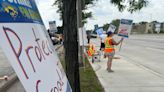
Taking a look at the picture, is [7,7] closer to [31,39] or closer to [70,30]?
[31,39]

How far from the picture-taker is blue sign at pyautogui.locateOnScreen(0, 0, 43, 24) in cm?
188

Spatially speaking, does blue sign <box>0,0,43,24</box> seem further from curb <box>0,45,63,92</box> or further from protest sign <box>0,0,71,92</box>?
curb <box>0,45,63,92</box>

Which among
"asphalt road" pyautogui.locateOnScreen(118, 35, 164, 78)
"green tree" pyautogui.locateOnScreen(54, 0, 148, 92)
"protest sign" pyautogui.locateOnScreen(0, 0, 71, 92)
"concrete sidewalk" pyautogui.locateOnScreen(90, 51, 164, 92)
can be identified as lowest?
"asphalt road" pyautogui.locateOnScreen(118, 35, 164, 78)

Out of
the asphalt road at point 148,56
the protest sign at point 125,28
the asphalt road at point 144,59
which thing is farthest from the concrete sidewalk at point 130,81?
the protest sign at point 125,28

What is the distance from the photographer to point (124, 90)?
379 inches

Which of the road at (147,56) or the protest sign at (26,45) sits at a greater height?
the protest sign at (26,45)

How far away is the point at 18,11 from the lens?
6.98 feet

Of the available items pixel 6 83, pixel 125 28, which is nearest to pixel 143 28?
pixel 125 28

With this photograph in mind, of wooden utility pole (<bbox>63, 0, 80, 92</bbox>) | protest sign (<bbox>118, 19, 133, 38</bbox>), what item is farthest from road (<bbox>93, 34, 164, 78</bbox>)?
wooden utility pole (<bbox>63, 0, 80, 92</bbox>)

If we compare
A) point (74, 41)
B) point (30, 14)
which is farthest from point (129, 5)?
point (30, 14)

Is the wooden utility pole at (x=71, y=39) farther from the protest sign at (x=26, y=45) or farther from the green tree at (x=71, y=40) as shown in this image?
the protest sign at (x=26, y=45)

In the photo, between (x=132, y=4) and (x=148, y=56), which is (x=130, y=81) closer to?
(x=132, y=4)

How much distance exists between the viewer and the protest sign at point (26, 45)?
188 centimetres

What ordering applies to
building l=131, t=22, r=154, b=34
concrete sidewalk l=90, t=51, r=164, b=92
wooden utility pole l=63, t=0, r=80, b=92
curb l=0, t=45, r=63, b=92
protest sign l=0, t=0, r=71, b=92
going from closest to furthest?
protest sign l=0, t=0, r=71, b=92 → wooden utility pole l=63, t=0, r=80, b=92 → concrete sidewalk l=90, t=51, r=164, b=92 → curb l=0, t=45, r=63, b=92 → building l=131, t=22, r=154, b=34
